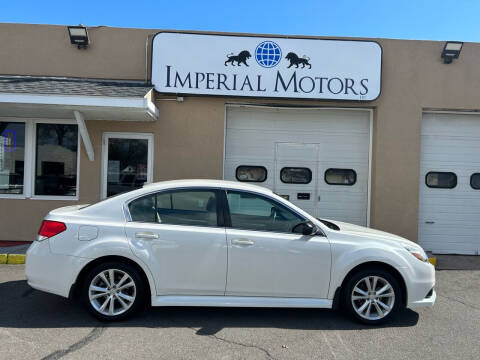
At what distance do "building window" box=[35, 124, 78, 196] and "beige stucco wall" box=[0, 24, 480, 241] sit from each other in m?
0.28

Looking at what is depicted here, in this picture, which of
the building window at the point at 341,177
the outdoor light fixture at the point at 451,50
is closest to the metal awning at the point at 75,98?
the building window at the point at 341,177

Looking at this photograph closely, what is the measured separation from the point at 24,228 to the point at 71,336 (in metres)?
5.12

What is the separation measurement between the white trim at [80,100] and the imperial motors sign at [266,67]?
54.7 inches

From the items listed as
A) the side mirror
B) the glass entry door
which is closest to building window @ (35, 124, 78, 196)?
the glass entry door

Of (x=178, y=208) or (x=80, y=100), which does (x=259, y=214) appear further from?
A: (x=80, y=100)

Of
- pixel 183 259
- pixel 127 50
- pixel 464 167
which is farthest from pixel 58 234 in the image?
pixel 464 167

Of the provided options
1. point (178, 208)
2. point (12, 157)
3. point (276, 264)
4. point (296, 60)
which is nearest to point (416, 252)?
point (276, 264)

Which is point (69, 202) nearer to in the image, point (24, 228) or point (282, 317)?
point (24, 228)

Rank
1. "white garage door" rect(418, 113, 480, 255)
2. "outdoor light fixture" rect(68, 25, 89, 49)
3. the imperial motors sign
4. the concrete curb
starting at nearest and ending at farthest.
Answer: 1. the concrete curb
2. "outdoor light fixture" rect(68, 25, 89, 49)
3. the imperial motors sign
4. "white garage door" rect(418, 113, 480, 255)

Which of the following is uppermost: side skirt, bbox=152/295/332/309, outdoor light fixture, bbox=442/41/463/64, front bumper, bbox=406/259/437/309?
outdoor light fixture, bbox=442/41/463/64

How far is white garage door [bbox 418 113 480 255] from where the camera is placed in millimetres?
8773

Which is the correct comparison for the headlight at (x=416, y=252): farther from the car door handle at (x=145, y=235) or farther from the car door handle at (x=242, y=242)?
the car door handle at (x=145, y=235)

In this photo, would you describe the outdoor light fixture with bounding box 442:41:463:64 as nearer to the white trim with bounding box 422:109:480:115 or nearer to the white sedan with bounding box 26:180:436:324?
the white trim with bounding box 422:109:480:115

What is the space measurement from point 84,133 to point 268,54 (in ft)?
13.5
